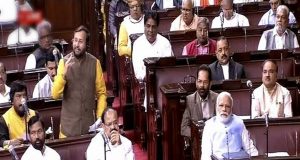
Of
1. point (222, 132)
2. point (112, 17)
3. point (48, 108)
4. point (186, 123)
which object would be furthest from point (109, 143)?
point (112, 17)

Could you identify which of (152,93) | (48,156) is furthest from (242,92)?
(48,156)

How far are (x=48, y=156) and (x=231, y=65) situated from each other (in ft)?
7.76

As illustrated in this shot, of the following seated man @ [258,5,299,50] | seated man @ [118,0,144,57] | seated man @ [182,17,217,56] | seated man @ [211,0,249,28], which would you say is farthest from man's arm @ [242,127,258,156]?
seated man @ [211,0,249,28]

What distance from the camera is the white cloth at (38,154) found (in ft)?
12.1

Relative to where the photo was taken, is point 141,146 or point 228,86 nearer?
point 228,86

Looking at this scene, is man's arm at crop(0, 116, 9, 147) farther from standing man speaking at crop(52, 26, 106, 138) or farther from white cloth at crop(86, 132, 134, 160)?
white cloth at crop(86, 132, 134, 160)

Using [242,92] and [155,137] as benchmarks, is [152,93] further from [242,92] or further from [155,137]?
[242,92]

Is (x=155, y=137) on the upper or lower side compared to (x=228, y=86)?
lower

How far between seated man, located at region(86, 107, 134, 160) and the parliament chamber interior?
30 cm

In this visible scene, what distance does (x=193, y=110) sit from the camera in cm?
473

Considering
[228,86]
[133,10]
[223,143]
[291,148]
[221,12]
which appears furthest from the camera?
[221,12]

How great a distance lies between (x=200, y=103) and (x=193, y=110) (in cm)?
8

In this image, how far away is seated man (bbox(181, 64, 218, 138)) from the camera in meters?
4.71

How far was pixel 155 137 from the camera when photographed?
17.7 ft
